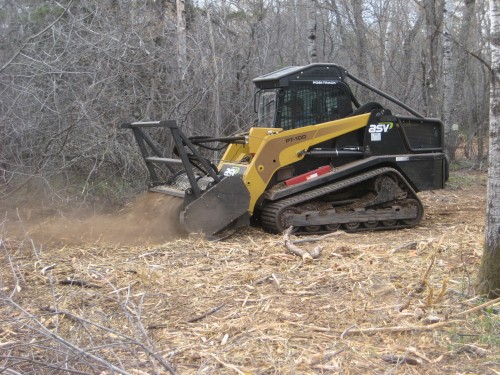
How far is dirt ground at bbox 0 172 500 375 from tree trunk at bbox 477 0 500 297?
0.16 m

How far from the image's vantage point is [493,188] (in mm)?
4578

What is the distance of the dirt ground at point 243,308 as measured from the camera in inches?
145

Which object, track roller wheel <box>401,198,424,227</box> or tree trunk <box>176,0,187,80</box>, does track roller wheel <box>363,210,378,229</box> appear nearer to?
track roller wheel <box>401,198,424,227</box>

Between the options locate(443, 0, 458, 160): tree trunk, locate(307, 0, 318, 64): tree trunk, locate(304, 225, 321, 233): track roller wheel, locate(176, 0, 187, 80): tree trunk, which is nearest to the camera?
locate(304, 225, 321, 233): track roller wheel

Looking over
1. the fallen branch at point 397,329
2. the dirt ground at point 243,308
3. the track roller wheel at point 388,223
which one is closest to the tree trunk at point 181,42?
the track roller wheel at point 388,223

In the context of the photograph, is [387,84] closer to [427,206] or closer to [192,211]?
[427,206]

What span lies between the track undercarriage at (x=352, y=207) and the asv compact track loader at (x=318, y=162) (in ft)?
0.05


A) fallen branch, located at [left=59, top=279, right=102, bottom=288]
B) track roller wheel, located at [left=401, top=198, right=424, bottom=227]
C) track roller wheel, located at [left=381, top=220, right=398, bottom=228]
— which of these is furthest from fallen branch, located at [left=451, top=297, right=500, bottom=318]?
track roller wheel, located at [left=401, top=198, right=424, bottom=227]

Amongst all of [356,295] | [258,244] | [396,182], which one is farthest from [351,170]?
[356,295]

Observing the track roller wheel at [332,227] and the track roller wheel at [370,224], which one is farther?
the track roller wheel at [370,224]

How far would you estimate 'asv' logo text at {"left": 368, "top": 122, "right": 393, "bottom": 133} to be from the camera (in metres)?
9.09

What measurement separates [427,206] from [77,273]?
7.26 metres

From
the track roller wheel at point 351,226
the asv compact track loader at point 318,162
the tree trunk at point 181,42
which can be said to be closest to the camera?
the asv compact track loader at point 318,162

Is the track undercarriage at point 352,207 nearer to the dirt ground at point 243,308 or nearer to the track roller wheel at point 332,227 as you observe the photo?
the track roller wheel at point 332,227
